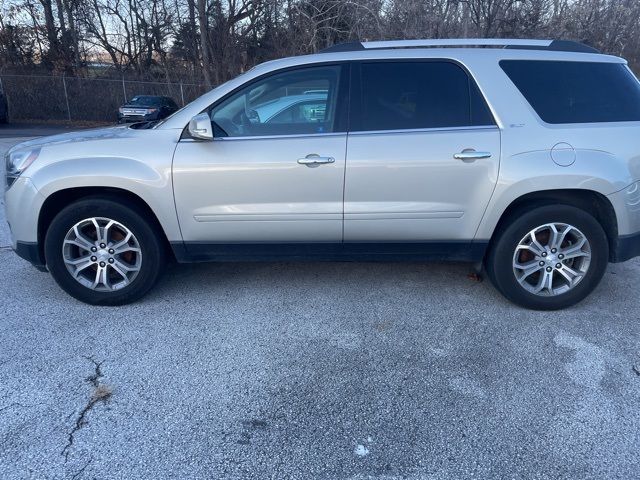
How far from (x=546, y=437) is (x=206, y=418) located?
1.74m

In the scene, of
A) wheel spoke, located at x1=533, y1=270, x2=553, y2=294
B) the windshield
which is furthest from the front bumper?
the windshield

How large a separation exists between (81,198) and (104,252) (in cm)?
44

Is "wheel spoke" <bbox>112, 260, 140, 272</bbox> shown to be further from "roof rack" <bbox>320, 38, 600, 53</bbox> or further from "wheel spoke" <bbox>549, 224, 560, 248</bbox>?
"wheel spoke" <bbox>549, 224, 560, 248</bbox>

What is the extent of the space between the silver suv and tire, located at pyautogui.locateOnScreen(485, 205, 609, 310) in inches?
0.4

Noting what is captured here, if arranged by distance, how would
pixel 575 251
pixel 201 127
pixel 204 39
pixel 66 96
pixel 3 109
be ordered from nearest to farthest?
1. pixel 201 127
2. pixel 575 251
3. pixel 3 109
4. pixel 204 39
5. pixel 66 96

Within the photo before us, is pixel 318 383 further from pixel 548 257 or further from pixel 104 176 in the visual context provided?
pixel 104 176

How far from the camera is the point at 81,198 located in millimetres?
3801

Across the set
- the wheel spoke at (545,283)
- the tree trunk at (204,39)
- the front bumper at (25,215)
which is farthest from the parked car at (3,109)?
the wheel spoke at (545,283)

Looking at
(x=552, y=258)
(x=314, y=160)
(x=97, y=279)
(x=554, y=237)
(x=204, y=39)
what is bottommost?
(x=97, y=279)

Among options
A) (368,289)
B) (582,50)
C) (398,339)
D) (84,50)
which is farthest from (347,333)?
(84,50)

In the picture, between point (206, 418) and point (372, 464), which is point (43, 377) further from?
point (372, 464)

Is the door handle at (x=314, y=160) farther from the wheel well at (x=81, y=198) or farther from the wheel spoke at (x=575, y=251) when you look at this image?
the wheel spoke at (x=575, y=251)

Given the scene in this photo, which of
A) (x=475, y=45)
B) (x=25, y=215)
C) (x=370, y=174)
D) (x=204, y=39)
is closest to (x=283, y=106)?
(x=370, y=174)

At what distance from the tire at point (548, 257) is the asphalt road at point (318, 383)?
17 cm
